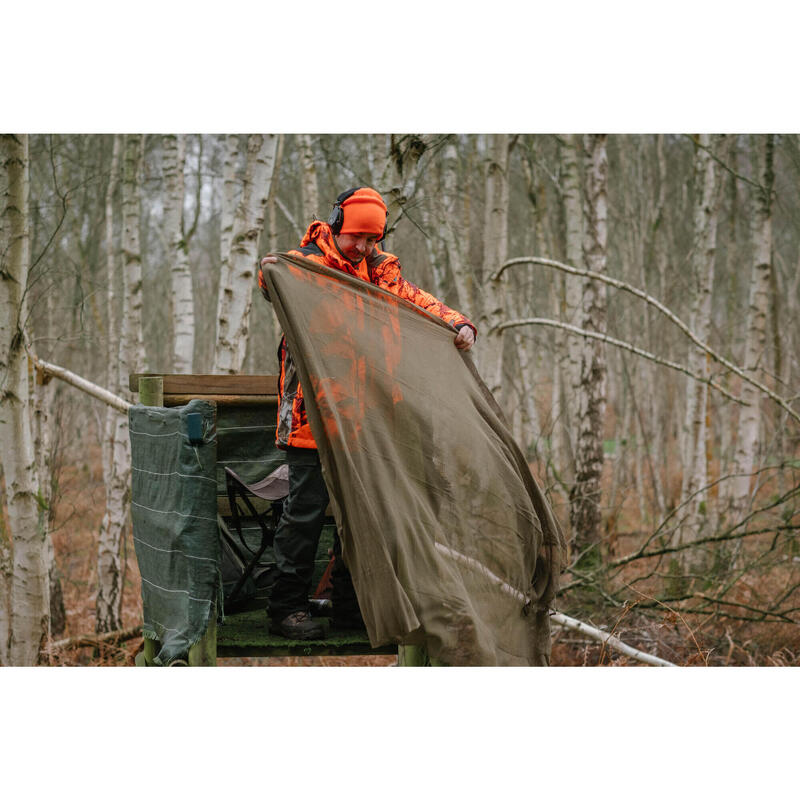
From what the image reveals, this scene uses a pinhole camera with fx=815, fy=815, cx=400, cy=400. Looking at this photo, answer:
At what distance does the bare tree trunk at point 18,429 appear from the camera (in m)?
4.92

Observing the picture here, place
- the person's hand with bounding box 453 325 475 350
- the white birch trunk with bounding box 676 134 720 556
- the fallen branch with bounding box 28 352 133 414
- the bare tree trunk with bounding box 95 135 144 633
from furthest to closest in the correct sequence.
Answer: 1. the white birch trunk with bounding box 676 134 720 556
2. the bare tree trunk with bounding box 95 135 144 633
3. the fallen branch with bounding box 28 352 133 414
4. the person's hand with bounding box 453 325 475 350

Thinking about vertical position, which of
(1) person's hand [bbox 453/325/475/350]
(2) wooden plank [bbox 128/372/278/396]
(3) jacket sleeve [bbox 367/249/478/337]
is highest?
(3) jacket sleeve [bbox 367/249/478/337]

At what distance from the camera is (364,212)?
131 inches

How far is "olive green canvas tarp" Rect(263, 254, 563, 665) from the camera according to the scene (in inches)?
124

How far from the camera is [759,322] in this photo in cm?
797

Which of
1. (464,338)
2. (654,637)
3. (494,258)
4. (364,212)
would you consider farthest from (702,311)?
(364,212)

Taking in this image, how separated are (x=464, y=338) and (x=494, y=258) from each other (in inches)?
133

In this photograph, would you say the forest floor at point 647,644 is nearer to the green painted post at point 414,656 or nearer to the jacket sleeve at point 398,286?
the green painted post at point 414,656

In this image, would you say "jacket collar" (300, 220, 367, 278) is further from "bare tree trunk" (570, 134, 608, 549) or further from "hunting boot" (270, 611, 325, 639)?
"bare tree trunk" (570, 134, 608, 549)

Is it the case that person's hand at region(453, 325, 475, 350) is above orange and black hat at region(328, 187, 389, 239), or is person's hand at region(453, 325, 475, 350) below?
below

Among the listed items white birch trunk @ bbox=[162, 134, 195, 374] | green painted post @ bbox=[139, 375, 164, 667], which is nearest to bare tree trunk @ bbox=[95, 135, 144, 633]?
white birch trunk @ bbox=[162, 134, 195, 374]

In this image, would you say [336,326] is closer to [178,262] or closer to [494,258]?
[494,258]

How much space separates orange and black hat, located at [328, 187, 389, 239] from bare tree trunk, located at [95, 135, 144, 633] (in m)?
4.60

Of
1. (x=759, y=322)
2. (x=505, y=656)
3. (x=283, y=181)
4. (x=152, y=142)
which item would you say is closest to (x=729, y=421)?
(x=759, y=322)
